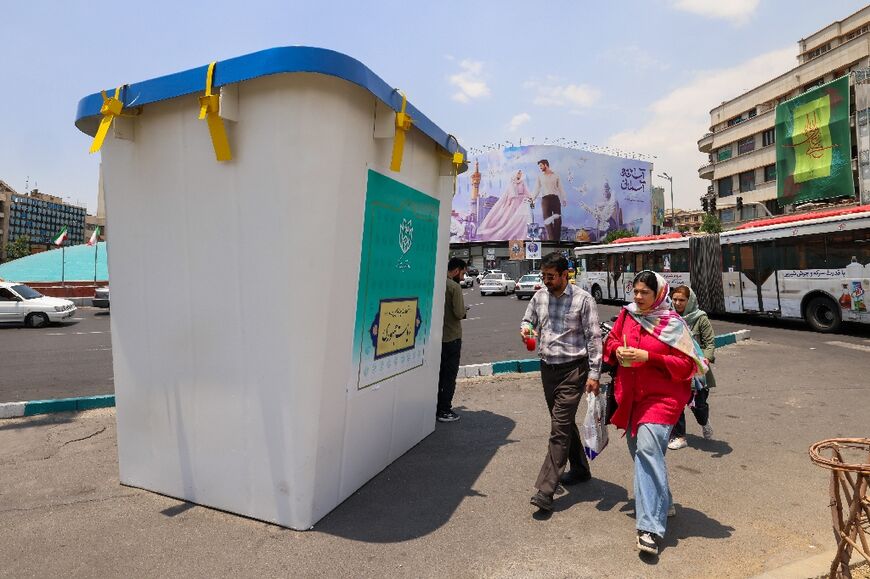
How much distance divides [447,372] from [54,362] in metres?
8.53

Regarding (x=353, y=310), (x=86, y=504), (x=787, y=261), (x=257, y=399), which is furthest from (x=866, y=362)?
(x=86, y=504)

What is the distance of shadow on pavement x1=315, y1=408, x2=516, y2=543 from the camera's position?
3164 mm

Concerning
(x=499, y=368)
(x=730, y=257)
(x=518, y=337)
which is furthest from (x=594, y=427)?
(x=730, y=257)

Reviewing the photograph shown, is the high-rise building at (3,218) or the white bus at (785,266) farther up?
the high-rise building at (3,218)

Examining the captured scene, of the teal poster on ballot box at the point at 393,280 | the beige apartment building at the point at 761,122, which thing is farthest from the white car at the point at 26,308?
the beige apartment building at the point at 761,122

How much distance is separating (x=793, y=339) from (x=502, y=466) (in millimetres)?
10218

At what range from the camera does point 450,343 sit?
5.52 m

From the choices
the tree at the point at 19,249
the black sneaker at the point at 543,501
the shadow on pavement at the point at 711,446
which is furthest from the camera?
the tree at the point at 19,249

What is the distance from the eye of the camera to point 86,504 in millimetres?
3488

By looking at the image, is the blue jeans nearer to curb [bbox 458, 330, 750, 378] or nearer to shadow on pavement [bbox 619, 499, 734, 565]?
shadow on pavement [bbox 619, 499, 734, 565]

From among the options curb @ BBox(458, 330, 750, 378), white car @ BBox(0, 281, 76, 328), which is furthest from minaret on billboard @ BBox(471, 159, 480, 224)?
curb @ BBox(458, 330, 750, 378)

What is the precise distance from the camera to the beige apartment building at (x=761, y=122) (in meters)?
35.6

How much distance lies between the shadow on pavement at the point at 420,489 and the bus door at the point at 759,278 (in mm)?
11818

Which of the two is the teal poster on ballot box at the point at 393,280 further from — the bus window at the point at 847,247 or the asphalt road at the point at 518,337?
the bus window at the point at 847,247
